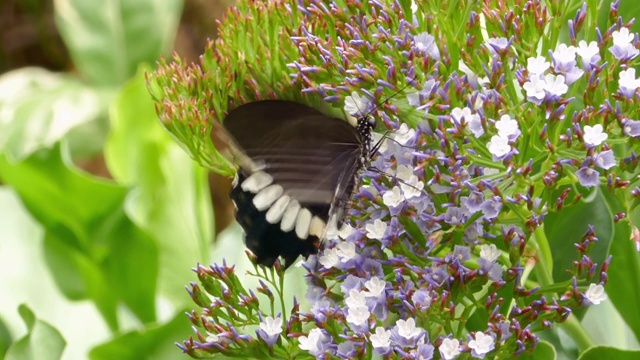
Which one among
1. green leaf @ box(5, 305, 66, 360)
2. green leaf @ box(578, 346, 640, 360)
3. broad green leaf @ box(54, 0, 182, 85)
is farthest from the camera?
broad green leaf @ box(54, 0, 182, 85)

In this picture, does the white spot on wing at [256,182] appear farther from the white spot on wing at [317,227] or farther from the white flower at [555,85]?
the white flower at [555,85]

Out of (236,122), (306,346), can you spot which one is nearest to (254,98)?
(236,122)

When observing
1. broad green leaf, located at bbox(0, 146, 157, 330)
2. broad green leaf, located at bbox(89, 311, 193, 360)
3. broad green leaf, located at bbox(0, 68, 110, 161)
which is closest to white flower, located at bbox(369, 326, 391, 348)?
broad green leaf, located at bbox(89, 311, 193, 360)

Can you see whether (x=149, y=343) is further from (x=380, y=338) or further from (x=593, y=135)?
(x=593, y=135)

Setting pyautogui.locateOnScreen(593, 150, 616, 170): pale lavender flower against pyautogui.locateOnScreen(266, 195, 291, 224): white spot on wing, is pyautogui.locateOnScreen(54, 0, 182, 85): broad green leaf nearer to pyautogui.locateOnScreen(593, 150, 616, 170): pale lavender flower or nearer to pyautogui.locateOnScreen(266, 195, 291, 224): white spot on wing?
pyautogui.locateOnScreen(266, 195, 291, 224): white spot on wing

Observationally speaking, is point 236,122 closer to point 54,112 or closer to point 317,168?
point 317,168

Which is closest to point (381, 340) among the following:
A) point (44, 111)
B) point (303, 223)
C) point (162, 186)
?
point (303, 223)
